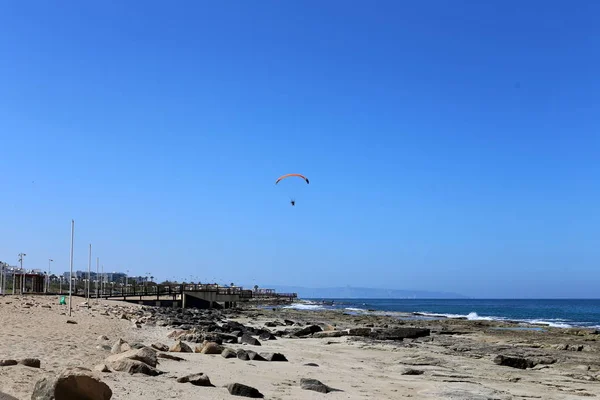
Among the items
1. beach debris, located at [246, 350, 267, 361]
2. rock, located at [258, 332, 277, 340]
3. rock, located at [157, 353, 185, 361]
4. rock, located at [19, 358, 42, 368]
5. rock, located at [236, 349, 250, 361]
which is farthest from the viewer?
rock, located at [258, 332, 277, 340]

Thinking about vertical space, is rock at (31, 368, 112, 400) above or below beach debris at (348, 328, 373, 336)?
above

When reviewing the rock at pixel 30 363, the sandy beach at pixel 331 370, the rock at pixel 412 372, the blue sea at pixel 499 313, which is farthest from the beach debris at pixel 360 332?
the blue sea at pixel 499 313

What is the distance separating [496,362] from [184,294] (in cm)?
5037

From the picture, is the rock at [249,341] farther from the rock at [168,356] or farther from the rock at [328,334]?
the rock at [168,356]

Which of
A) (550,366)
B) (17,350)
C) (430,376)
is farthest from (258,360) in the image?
(550,366)

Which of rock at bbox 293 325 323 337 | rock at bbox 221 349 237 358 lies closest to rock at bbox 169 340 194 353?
rock at bbox 221 349 237 358

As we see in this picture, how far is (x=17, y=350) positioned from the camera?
12.6 m

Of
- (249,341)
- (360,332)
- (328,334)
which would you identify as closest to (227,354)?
(249,341)

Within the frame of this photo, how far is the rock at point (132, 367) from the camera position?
10273mm

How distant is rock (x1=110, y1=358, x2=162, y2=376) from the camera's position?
33.7 ft

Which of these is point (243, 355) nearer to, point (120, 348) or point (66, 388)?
point (120, 348)

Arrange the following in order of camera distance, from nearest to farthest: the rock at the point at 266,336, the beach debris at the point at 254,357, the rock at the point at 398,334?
the beach debris at the point at 254,357
the rock at the point at 266,336
the rock at the point at 398,334

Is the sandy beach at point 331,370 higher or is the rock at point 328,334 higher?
the sandy beach at point 331,370

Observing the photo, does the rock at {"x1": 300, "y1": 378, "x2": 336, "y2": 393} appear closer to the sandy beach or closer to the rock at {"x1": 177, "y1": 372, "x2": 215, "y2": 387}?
the sandy beach
